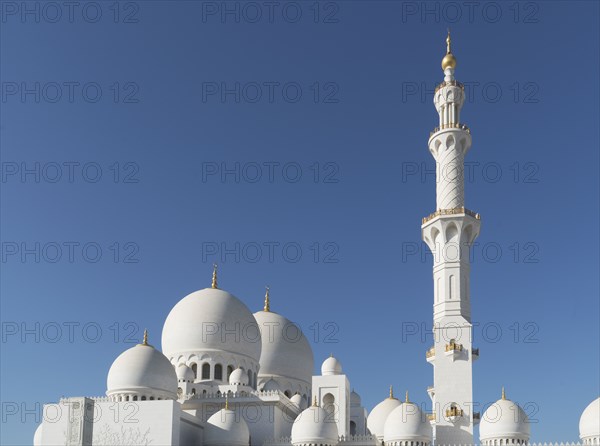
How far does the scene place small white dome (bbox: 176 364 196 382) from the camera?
35.7 meters

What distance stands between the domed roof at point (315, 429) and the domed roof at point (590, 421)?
840 cm

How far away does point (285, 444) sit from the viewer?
32188mm

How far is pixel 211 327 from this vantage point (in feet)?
122

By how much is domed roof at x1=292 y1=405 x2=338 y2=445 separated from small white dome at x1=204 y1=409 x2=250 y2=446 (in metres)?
2.02

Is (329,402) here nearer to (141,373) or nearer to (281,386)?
(281,386)

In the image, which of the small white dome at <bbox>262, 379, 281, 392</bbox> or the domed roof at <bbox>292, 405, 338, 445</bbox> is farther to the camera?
the small white dome at <bbox>262, 379, 281, 392</bbox>

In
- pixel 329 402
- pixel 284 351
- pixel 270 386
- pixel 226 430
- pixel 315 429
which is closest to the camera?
pixel 315 429

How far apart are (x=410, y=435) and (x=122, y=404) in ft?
33.1

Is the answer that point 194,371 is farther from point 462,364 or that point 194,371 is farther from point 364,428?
point 462,364

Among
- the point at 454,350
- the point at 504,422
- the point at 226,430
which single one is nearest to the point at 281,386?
the point at 226,430

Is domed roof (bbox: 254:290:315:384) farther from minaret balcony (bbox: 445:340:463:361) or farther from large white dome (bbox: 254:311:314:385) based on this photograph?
minaret balcony (bbox: 445:340:463:361)

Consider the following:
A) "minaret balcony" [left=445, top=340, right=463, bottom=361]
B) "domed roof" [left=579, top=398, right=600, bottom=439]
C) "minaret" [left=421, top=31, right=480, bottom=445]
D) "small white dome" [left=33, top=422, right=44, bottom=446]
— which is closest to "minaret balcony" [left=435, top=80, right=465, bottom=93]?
"minaret" [left=421, top=31, right=480, bottom=445]

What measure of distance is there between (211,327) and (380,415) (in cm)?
790

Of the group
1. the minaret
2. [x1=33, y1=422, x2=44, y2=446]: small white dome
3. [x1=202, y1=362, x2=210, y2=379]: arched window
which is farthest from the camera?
[x1=202, y1=362, x2=210, y2=379]: arched window
